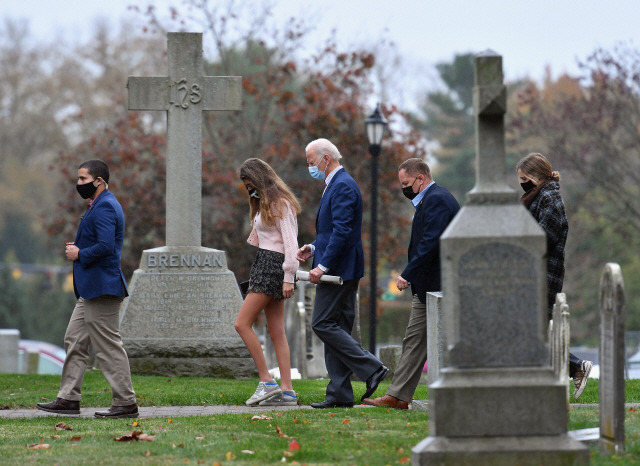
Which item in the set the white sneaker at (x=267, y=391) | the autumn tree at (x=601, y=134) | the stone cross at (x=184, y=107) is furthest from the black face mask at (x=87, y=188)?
the autumn tree at (x=601, y=134)

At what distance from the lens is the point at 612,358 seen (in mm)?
5824

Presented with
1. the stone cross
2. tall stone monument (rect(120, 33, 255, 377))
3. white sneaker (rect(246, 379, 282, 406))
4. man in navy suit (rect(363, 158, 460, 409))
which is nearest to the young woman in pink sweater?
white sneaker (rect(246, 379, 282, 406))

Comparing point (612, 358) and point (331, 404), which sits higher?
point (612, 358)

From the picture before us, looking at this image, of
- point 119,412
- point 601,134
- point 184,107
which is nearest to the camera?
point 119,412

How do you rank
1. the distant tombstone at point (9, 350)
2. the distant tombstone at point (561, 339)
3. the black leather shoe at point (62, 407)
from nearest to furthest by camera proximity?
the distant tombstone at point (561, 339)
the black leather shoe at point (62, 407)
the distant tombstone at point (9, 350)

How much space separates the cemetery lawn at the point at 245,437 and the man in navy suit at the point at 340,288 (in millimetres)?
372

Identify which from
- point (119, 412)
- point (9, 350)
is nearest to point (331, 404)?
point (119, 412)

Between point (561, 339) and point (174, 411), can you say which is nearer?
point (561, 339)

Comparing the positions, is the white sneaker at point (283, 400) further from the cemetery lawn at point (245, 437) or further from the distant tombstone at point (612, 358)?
the distant tombstone at point (612, 358)

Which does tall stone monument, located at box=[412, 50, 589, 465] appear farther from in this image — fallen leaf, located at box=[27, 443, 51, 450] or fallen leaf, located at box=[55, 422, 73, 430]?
fallen leaf, located at box=[55, 422, 73, 430]

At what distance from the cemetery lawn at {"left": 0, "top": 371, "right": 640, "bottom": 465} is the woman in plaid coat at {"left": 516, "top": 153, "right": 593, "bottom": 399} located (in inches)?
42.6

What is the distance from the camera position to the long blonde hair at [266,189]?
882cm

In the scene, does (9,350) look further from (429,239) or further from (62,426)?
(429,239)

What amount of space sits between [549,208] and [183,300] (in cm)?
541
